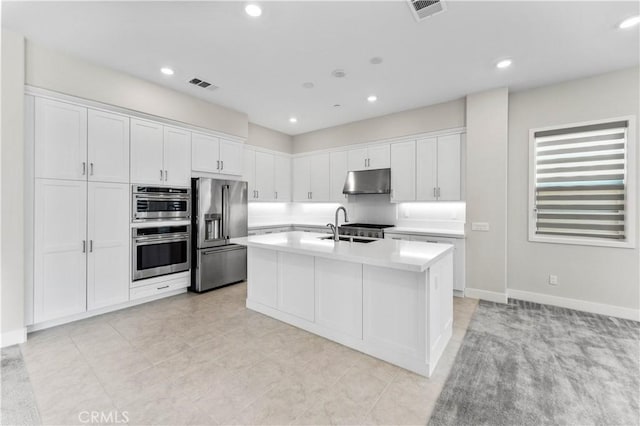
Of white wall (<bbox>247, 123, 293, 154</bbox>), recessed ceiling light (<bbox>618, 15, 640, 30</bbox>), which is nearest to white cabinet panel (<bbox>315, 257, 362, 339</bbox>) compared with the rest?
recessed ceiling light (<bbox>618, 15, 640, 30</bbox>)

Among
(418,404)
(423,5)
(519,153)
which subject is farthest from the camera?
(519,153)

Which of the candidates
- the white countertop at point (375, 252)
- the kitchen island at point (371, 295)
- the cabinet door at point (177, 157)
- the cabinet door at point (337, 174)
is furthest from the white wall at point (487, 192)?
the cabinet door at point (177, 157)

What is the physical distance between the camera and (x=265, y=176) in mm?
5848

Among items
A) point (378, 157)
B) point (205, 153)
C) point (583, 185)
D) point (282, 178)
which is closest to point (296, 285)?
point (205, 153)

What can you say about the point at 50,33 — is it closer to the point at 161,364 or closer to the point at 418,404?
the point at 161,364

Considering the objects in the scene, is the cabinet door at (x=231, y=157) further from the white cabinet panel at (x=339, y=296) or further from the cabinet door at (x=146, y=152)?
the white cabinet panel at (x=339, y=296)

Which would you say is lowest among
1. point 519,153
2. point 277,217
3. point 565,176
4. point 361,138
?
point 277,217

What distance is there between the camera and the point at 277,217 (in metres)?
6.55

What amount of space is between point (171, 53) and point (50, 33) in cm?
107

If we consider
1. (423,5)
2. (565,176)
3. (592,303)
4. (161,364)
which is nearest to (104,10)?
(423,5)

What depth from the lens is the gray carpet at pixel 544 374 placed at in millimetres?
1790

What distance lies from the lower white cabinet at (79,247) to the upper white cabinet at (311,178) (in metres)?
3.49

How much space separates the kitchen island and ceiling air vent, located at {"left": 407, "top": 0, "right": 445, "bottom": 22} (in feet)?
6.78

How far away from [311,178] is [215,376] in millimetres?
4560
